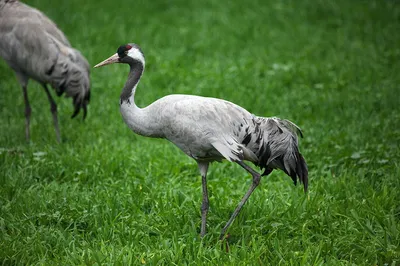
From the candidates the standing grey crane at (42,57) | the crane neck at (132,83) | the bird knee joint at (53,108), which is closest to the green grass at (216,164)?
the bird knee joint at (53,108)

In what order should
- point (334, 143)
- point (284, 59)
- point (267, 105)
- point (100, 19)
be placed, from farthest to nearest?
point (100, 19)
point (284, 59)
point (267, 105)
point (334, 143)

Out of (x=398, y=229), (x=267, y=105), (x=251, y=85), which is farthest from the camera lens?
(x=251, y=85)

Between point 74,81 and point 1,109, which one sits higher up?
point 74,81

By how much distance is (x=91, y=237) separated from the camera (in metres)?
4.64

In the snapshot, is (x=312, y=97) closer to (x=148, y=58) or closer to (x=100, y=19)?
(x=148, y=58)

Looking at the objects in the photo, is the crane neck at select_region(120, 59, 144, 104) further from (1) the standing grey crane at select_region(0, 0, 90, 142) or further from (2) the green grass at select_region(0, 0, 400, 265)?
(1) the standing grey crane at select_region(0, 0, 90, 142)

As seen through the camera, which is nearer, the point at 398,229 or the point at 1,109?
the point at 398,229

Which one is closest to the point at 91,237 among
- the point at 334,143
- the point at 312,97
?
the point at 334,143

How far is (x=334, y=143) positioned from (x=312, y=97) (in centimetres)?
170

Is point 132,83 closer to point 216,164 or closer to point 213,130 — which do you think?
point 213,130

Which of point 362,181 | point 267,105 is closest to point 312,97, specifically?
point 267,105

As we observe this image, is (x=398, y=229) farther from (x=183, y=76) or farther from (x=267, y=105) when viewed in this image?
(x=183, y=76)

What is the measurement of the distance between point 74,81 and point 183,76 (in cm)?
248

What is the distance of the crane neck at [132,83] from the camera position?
4707mm
